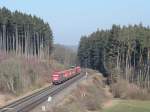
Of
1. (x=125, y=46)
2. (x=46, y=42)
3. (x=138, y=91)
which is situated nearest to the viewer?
(x=138, y=91)

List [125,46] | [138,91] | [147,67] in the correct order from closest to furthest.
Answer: [138,91] < [147,67] < [125,46]

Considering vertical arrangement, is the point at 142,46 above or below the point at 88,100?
above

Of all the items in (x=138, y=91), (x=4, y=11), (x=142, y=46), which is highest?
(x=4, y=11)

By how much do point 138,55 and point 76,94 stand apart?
195 feet

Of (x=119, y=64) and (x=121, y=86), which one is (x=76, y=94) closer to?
(x=121, y=86)

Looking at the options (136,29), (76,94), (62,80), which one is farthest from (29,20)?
(76,94)

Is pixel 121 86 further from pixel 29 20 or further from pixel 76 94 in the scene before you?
pixel 29 20

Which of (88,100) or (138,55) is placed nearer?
(88,100)

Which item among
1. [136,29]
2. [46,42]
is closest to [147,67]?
[136,29]

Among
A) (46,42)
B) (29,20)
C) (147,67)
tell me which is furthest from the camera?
(46,42)

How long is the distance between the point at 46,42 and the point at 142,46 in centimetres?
6220

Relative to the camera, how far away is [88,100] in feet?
192

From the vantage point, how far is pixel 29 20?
144625mm

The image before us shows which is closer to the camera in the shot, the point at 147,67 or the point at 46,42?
the point at 147,67
